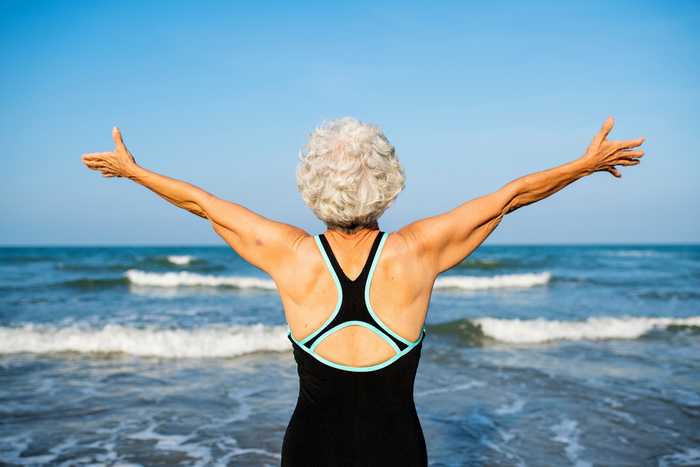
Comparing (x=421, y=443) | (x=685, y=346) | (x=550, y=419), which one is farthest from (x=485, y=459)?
(x=685, y=346)

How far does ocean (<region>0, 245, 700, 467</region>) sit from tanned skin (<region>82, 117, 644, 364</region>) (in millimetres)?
4068

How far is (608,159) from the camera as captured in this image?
7.93 feet

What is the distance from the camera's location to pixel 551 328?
13250mm

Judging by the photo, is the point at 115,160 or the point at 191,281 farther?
the point at 191,281

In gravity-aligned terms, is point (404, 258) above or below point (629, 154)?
below

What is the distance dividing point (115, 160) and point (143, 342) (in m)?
9.28

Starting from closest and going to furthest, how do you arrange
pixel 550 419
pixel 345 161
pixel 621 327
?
pixel 345 161 < pixel 550 419 < pixel 621 327

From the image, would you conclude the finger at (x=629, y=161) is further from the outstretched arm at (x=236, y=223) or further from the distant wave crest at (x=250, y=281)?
the distant wave crest at (x=250, y=281)

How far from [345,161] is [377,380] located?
0.78m

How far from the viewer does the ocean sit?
19.5 feet

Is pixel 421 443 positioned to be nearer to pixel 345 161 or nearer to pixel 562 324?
pixel 345 161

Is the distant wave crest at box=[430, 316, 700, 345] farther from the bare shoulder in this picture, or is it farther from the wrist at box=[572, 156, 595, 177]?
the bare shoulder

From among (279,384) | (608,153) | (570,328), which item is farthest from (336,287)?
→ (570,328)

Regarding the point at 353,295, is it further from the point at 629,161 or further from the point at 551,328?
the point at 551,328
